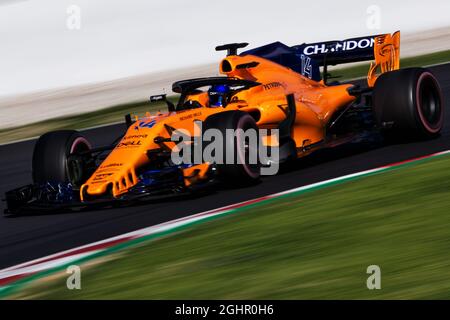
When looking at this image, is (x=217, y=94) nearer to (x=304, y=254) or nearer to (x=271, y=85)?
(x=271, y=85)

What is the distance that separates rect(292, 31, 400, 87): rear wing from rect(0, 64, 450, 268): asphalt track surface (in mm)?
985

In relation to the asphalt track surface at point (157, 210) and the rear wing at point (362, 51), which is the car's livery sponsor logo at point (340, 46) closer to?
the rear wing at point (362, 51)

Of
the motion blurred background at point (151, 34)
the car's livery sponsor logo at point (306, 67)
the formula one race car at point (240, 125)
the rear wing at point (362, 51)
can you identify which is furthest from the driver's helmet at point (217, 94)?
the motion blurred background at point (151, 34)

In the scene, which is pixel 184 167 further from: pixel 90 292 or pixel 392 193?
pixel 90 292

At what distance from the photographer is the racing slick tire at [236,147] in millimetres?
8438

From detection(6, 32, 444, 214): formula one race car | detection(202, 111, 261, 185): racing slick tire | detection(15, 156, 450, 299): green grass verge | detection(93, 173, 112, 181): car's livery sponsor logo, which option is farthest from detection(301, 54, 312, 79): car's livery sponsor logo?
detection(93, 173, 112, 181): car's livery sponsor logo

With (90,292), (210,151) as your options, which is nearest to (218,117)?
(210,151)

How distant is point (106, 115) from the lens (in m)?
16.4

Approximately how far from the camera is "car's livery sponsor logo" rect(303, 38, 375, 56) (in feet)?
36.1

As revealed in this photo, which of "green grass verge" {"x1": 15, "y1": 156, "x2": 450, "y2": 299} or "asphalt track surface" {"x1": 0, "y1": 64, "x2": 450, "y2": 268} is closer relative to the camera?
"green grass verge" {"x1": 15, "y1": 156, "x2": 450, "y2": 299}

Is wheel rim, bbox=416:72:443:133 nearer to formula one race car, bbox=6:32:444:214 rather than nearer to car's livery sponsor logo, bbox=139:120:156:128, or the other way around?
formula one race car, bbox=6:32:444:214

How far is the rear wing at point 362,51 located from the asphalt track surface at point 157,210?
0.99 metres
